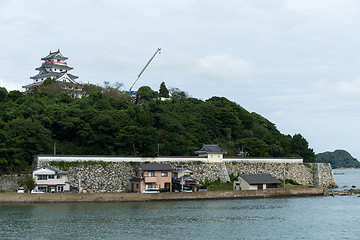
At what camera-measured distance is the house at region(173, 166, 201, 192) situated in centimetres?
4528

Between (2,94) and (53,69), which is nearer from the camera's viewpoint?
(2,94)

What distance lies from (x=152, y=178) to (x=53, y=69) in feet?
175

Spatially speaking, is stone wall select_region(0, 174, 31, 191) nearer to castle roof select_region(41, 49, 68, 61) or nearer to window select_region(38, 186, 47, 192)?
window select_region(38, 186, 47, 192)

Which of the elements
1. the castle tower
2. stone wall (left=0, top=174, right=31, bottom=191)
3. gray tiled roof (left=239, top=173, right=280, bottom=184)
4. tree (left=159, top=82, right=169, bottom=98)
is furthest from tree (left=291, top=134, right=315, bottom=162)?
the castle tower

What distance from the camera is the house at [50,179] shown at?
41.5m

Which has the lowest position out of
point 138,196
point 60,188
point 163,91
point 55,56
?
point 138,196

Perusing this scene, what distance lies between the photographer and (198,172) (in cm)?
5081

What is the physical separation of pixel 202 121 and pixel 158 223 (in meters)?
41.2

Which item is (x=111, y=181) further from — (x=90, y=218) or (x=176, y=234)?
A: (x=176, y=234)

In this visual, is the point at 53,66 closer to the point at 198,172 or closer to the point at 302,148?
the point at 198,172

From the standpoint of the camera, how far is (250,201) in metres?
42.8

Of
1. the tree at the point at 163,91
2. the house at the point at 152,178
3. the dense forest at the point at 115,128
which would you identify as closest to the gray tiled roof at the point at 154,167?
the house at the point at 152,178

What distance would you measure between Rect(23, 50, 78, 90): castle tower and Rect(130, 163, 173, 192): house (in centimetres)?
4578

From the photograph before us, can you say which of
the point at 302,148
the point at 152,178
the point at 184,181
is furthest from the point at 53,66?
the point at 302,148
